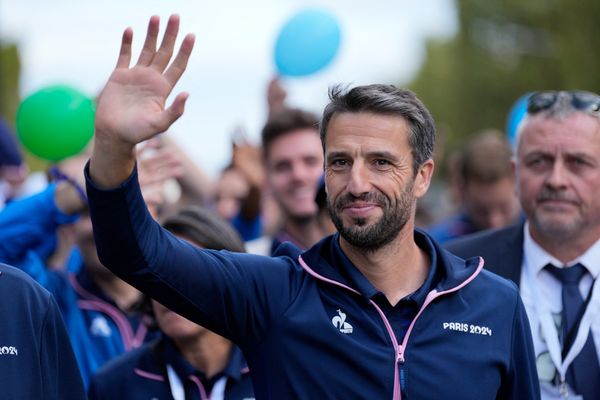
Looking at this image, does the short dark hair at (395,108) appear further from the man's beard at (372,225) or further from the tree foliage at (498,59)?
the tree foliage at (498,59)

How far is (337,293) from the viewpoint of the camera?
12.8ft

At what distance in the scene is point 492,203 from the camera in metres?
8.48

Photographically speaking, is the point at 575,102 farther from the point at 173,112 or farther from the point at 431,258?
the point at 173,112

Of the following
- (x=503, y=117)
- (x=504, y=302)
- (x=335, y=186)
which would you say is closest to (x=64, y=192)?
(x=335, y=186)

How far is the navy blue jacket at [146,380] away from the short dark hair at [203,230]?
528 millimetres

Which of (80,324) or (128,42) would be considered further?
(80,324)

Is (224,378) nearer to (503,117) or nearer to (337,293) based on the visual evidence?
(337,293)

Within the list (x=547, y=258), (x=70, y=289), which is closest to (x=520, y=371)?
(x=547, y=258)

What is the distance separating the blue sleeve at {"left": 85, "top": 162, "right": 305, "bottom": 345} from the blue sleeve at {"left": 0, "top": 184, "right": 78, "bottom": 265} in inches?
65.6

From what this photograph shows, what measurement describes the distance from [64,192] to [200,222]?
666 mm

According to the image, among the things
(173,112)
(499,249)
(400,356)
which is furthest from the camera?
(499,249)

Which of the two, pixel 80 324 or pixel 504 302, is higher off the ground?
pixel 504 302

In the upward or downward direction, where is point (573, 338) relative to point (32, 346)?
downward

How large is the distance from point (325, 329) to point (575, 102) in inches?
87.0
